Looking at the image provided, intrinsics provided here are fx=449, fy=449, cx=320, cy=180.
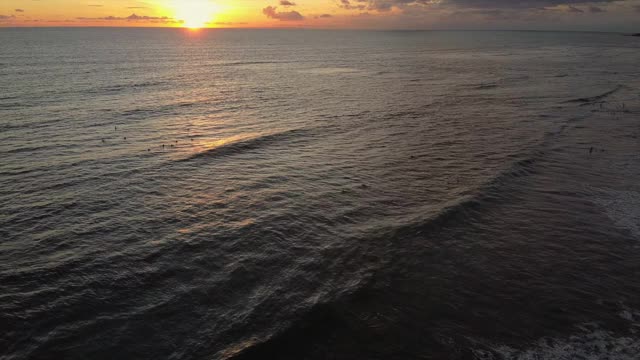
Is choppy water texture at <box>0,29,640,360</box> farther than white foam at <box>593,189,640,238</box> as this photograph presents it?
No

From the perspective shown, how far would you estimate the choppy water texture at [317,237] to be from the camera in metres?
15.5

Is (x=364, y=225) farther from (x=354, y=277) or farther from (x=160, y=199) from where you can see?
(x=160, y=199)

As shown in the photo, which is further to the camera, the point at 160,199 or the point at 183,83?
the point at 183,83

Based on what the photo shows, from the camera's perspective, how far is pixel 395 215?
25.4 m

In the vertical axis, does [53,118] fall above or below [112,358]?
above

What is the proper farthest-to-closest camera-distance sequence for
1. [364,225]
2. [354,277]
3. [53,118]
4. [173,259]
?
[53,118] → [364,225] → [173,259] → [354,277]

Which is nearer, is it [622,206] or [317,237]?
[317,237]

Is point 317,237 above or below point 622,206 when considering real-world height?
below

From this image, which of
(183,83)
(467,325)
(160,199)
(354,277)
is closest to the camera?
(467,325)

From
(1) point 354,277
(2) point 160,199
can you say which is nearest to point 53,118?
(2) point 160,199

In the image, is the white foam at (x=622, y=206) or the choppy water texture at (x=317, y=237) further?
the white foam at (x=622, y=206)

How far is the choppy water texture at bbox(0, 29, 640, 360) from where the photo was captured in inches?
610

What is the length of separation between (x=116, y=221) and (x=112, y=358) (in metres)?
11.5

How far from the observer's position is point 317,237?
75.6 ft
